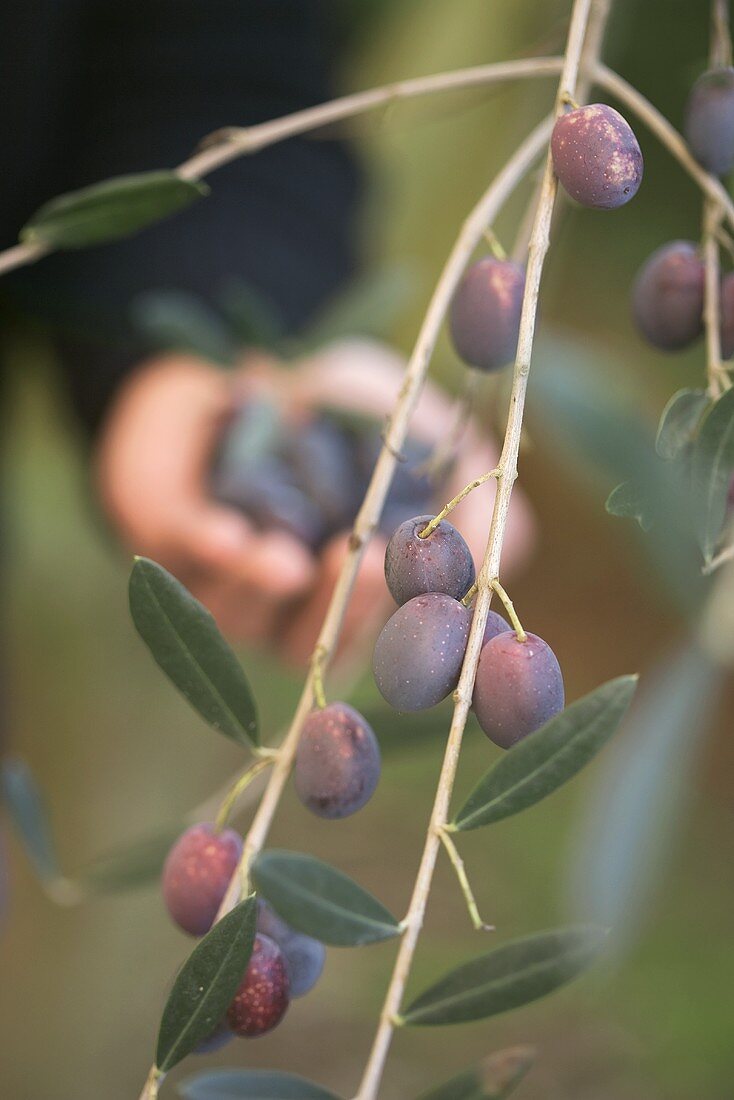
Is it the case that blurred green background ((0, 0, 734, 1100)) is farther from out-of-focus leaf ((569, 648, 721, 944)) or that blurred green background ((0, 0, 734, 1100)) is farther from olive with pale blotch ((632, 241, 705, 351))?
olive with pale blotch ((632, 241, 705, 351))

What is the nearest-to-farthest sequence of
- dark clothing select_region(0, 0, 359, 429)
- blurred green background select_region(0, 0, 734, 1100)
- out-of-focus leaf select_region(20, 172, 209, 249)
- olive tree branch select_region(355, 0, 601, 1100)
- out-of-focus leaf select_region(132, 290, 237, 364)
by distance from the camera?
1. olive tree branch select_region(355, 0, 601, 1100)
2. out-of-focus leaf select_region(20, 172, 209, 249)
3. out-of-focus leaf select_region(132, 290, 237, 364)
4. blurred green background select_region(0, 0, 734, 1100)
5. dark clothing select_region(0, 0, 359, 429)

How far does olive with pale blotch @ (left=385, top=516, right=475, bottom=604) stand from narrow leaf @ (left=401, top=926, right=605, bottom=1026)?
76 mm

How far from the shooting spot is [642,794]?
0.39 metres

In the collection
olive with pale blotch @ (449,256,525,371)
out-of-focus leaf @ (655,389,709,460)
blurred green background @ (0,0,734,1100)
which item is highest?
olive with pale blotch @ (449,256,525,371)

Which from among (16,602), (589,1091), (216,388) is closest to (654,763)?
(216,388)

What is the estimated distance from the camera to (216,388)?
876mm

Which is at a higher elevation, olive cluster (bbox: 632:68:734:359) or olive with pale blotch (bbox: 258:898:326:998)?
olive cluster (bbox: 632:68:734:359)

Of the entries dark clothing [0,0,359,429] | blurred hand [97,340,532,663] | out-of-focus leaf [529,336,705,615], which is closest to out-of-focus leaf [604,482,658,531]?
out-of-focus leaf [529,336,705,615]

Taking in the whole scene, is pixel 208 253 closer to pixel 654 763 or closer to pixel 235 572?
pixel 235 572

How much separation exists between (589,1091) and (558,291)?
2.18 ft

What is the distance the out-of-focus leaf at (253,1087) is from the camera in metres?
→ 0.25

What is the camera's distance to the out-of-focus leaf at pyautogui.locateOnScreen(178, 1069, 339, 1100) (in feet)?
0.83

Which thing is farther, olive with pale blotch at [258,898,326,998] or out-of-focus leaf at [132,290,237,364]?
out-of-focus leaf at [132,290,237,364]

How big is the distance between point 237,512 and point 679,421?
1.93 feet
